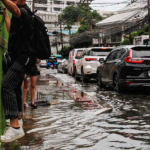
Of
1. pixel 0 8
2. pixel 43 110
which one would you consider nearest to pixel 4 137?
pixel 0 8

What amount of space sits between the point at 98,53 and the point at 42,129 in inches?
465

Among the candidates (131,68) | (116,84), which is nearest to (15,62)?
(131,68)

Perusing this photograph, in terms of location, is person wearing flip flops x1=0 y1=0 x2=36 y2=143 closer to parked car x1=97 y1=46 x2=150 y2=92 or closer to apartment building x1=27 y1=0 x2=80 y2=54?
parked car x1=97 y1=46 x2=150 y2=92

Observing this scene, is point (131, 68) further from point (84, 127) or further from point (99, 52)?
point (99, 52)

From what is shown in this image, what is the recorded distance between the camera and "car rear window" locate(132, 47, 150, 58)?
1128 centimetres

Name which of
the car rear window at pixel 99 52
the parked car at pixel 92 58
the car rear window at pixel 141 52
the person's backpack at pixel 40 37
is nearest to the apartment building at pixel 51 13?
the parked car at pixel 92 58

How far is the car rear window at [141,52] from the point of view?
11.3 metres

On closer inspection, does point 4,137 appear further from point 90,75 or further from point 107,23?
point 107,23

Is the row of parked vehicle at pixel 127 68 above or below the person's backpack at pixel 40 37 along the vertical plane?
below

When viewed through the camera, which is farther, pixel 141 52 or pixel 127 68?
pixel 141 52

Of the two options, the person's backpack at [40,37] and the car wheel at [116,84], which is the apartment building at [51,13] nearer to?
the car wheel at [116,84]

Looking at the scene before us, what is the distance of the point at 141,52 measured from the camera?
37.4 ft

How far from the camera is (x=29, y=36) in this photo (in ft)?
15.7

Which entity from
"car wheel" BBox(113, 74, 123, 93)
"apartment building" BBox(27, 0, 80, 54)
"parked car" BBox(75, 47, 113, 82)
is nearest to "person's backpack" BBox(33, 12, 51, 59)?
"car wheel" BBox(113, 74, 123, 93)
